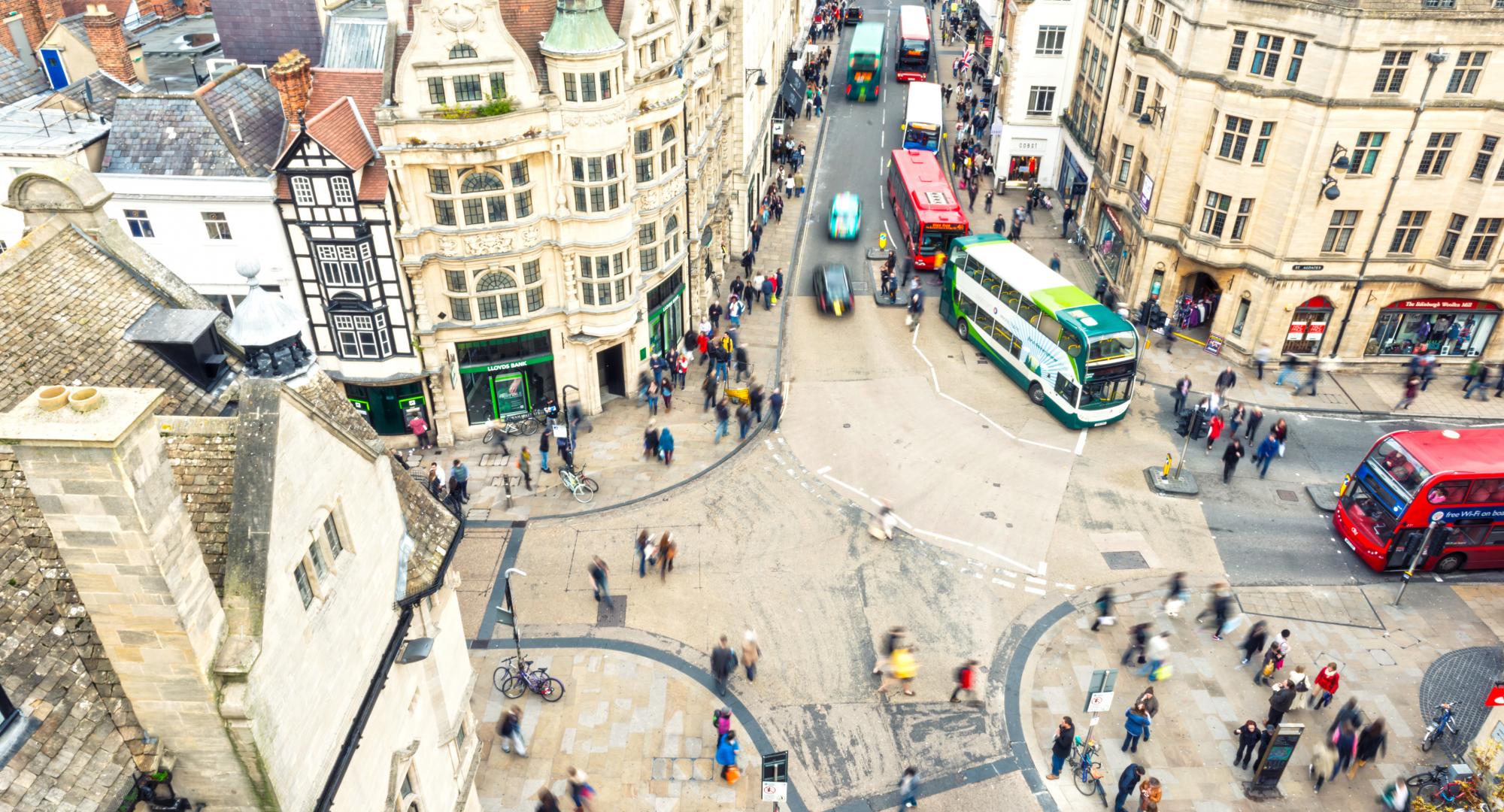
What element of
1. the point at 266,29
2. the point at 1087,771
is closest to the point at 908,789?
the point at 1087,771

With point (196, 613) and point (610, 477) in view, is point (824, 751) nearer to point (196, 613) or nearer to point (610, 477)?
point (610, 477)

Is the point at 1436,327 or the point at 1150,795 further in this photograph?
the point at 1436,327

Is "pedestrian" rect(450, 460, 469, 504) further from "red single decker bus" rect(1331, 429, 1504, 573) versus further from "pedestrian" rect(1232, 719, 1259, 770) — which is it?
"red single decker bus" rect(1331, 429, 1504, 573)

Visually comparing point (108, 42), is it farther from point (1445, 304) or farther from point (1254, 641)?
point (1445, 304)

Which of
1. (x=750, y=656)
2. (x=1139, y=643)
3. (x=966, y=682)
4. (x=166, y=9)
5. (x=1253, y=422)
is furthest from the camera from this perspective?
(x=166, y=9)

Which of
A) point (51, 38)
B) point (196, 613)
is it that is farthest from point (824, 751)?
point (51, 38)

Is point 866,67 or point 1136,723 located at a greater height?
point 866,67
